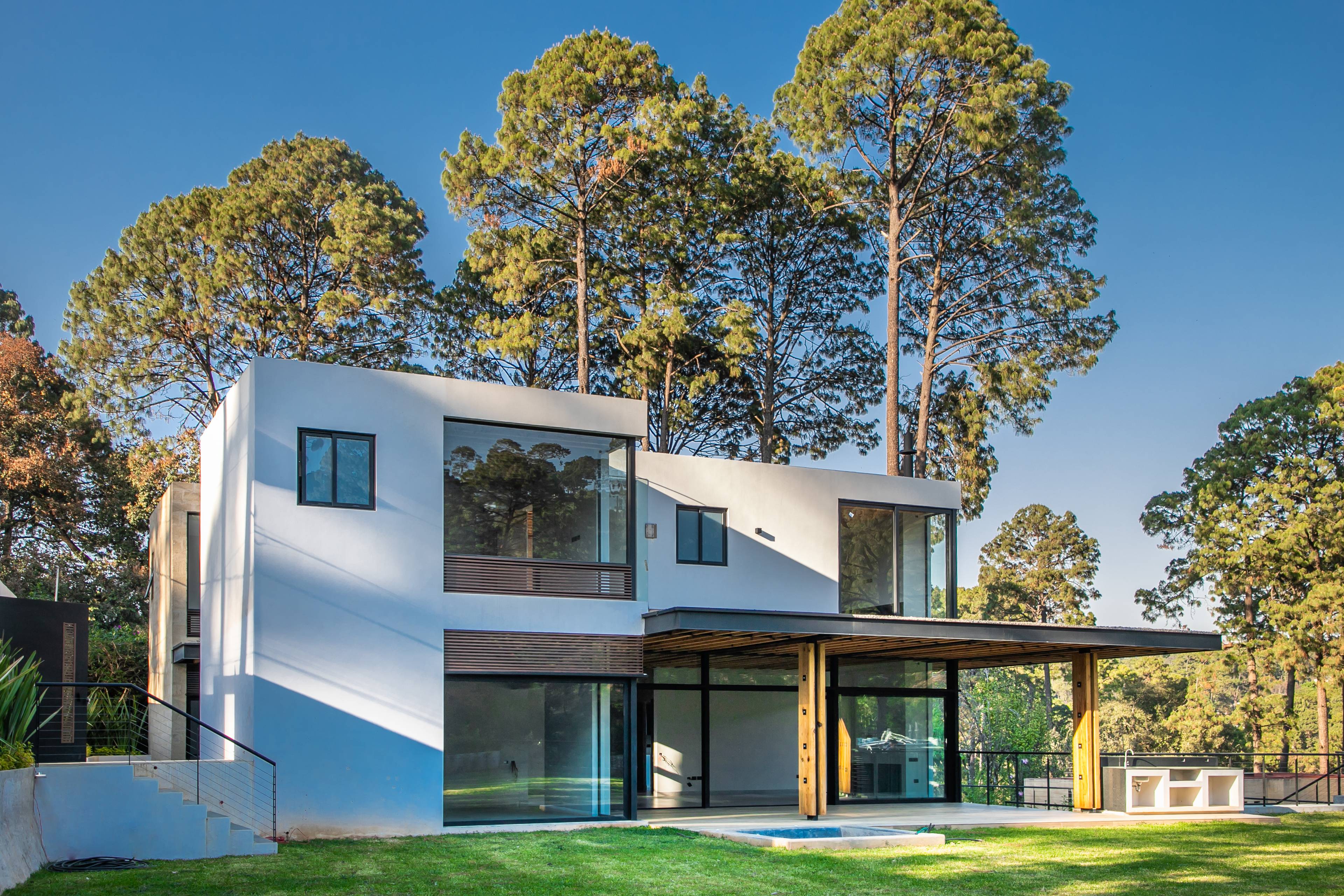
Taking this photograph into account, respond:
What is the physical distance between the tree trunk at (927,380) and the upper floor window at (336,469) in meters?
14.5

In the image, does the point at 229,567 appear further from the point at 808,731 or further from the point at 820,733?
the point at 820,733

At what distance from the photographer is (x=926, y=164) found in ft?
83.8

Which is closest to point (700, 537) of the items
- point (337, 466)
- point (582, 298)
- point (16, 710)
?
point (337, 466)

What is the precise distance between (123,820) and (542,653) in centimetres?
505

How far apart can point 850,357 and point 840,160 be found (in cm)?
509

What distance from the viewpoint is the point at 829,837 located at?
43.2 feet

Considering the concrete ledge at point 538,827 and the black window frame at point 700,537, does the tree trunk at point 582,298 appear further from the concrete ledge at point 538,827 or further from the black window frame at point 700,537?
the concrete ledge at point 538,827

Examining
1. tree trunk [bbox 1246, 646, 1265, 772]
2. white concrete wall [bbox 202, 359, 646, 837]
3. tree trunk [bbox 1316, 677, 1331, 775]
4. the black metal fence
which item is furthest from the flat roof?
tree trunk [bbox 1246, 646, 1265, 772]

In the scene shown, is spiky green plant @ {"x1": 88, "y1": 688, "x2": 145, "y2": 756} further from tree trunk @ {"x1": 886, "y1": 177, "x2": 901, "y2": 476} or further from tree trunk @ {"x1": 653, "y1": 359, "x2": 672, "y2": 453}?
tree trunk @ {"x1": 886, "y1": 177, "x2": 901, "y2": 476}

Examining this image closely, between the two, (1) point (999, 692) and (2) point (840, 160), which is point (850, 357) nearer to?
(2) point (840, 160)

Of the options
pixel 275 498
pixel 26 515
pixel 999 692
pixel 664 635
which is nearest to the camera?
pixel 275 498

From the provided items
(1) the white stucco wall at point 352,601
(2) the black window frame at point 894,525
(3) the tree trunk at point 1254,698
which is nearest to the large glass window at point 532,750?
(1) the white stucco wall at point 352,601

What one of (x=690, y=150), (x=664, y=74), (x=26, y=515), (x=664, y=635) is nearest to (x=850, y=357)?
(x=690, y=150)

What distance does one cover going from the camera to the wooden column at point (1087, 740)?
1728 cm
